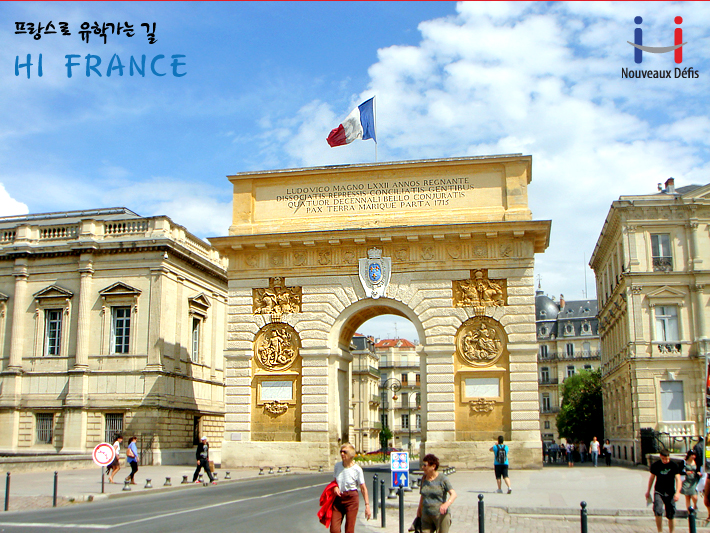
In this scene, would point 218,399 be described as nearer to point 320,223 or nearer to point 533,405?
point 320,223

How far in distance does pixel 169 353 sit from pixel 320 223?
11.6 meters

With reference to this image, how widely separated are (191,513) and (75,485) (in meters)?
8.56

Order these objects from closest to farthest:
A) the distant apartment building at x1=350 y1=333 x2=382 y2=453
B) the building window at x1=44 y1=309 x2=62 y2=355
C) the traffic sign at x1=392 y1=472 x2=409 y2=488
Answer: the traffic sign at x1=392 y1=472 x2=409 y2=488 → the building window at x1=44 y1=309 x2=62 y2=355 → the distant apartment building at x1=350 y1=333 x2=382 y2=453

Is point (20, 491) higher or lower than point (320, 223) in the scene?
lower

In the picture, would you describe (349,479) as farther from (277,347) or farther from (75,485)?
(277,347)

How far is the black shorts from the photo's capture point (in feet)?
39.8

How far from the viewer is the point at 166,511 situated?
15.9m

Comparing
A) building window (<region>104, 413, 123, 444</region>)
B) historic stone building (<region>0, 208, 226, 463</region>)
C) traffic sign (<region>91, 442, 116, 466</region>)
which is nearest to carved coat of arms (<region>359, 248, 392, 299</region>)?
historic stone building (<region>0, 208, 226, 463</region>)

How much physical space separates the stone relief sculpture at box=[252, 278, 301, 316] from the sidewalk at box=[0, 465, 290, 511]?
6216mm

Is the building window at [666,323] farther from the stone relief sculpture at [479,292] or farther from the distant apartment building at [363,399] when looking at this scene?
the distant apartment building at [363,399]

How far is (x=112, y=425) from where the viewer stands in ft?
116

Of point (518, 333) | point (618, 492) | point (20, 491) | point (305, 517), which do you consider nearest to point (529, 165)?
point (518, 333)

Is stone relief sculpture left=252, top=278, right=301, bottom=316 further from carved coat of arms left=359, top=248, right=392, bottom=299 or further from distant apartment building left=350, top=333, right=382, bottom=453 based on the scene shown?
distant apartment building left=350, top=333, right=382, bottom=453

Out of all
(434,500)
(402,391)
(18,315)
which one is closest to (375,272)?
(18,315)
